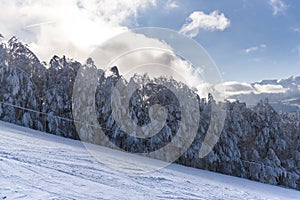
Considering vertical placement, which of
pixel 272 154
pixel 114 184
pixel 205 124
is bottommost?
pixel 114 184

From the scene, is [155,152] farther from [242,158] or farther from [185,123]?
[242,158]

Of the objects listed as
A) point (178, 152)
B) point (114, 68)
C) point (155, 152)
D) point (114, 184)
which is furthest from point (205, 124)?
point (114, 184)

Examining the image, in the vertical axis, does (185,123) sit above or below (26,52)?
below

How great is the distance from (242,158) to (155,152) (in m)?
5.45

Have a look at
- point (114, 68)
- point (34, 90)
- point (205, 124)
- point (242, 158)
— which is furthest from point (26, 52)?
point (242, 158)

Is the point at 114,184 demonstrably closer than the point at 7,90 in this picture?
Yes

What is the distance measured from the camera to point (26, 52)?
15320mm

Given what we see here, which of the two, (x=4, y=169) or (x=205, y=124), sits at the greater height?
(x=205, y=124)

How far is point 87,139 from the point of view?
1333cm

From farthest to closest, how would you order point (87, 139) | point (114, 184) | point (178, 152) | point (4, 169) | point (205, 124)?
point (205, 124) < point (178, 152) < point (87, 139) < point (114, 184) < point (4, 169)

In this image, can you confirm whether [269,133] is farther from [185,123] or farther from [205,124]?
[185,123]

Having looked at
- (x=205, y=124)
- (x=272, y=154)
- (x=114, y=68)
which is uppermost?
(x=114, y=68)

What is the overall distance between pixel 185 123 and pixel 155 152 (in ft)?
7.28

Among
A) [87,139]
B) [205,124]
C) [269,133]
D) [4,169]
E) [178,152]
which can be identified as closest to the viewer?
[4,169]
